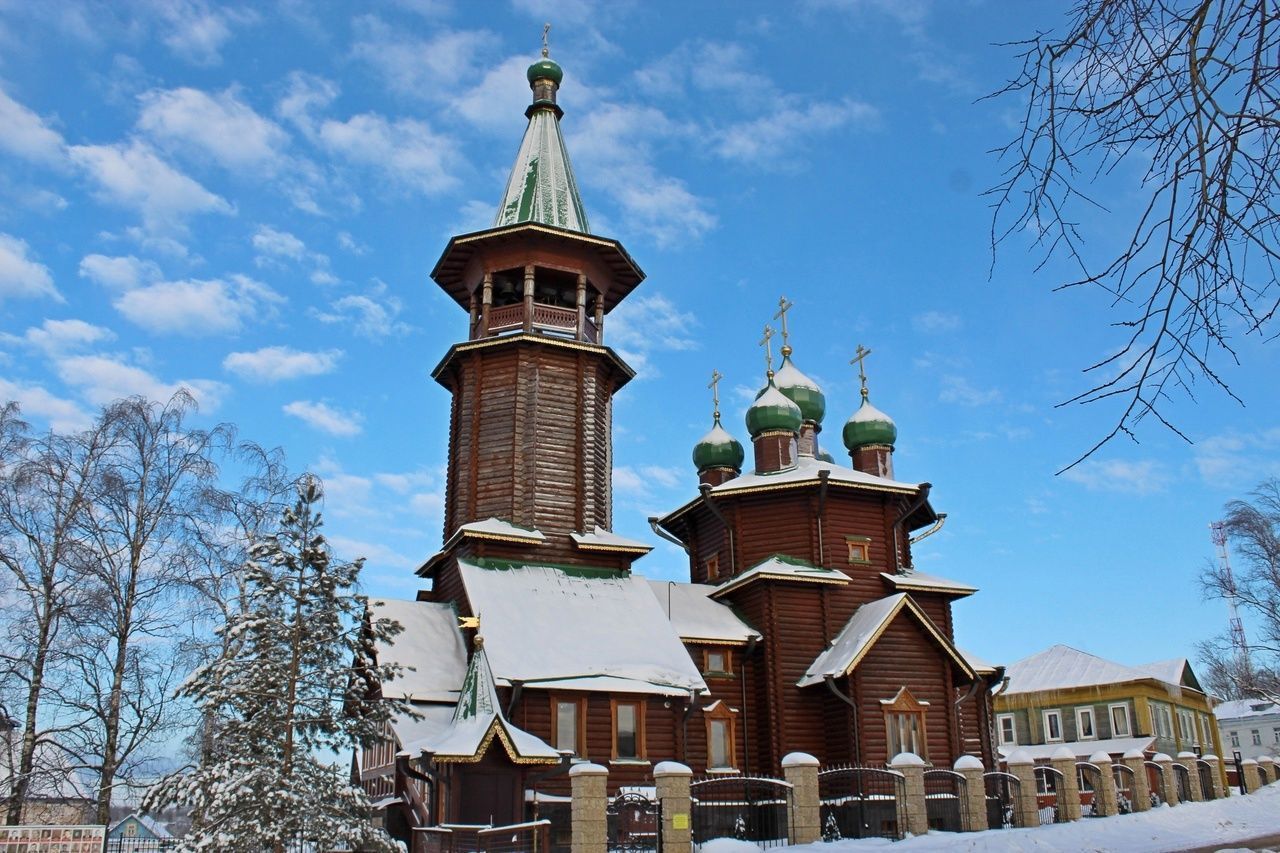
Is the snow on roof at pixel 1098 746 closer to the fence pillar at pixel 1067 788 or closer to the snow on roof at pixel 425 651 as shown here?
the fence pillar at pixel 1067 788

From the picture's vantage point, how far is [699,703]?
21.6 m

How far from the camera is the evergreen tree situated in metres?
13.3

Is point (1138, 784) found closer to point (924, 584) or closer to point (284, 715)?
point (924, 584)

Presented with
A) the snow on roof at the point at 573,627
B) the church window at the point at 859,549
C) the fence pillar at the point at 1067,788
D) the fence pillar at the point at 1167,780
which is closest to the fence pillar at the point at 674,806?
the snow on roof at the point at 573,627

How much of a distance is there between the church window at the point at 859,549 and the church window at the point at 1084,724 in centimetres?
1874

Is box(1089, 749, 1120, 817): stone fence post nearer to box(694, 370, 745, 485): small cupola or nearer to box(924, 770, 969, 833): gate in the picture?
box(924, 770, 969, 833): gate

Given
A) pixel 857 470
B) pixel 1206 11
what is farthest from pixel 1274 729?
pixel 1206 11

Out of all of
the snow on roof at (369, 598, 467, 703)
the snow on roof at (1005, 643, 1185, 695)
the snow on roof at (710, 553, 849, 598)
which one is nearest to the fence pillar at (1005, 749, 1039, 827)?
the snow on roof at (710, 553, 849, 598)

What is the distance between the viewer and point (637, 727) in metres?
20.9

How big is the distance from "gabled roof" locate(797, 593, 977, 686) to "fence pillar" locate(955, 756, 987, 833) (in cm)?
378

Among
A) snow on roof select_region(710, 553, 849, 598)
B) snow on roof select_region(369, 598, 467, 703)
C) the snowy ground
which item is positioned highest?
snow on roof select_region(710, 553, 849, 598)

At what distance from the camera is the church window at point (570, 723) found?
20172 millimetres

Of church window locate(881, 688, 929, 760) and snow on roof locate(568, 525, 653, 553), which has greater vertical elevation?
snow on roof locate(568, 525, 653, 553)

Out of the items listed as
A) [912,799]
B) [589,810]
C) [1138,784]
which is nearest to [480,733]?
[589,810]
